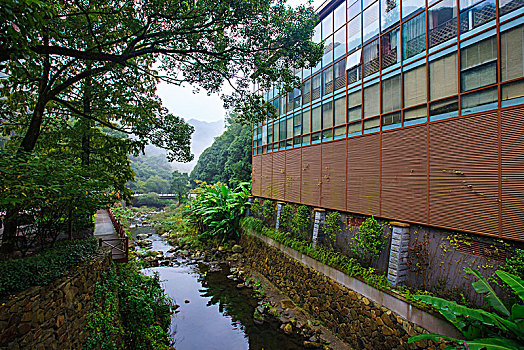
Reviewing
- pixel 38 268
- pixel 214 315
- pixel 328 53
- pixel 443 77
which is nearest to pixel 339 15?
pixel 328 53

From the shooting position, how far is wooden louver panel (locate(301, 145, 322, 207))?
10.6 meters

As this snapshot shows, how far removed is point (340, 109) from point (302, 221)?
4666 millimetres

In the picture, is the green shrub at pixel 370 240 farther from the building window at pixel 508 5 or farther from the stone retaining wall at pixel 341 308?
the building window at pixel 508 5

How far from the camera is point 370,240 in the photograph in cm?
767

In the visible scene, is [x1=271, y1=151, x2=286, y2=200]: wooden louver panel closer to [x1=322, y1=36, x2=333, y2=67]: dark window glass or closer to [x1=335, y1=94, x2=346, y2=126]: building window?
[x1=335, y1=94, x2=346, y2=126]: building window

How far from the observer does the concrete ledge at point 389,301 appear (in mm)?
5581

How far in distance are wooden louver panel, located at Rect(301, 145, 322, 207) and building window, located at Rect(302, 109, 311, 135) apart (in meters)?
0.80

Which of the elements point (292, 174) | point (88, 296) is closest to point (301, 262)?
point (292, 174)

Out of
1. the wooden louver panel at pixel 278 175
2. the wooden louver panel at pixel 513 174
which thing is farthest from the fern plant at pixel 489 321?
the wooden louver panel at pixel 278 175

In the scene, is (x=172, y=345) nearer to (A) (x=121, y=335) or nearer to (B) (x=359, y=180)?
(A) (x=121, y=335)

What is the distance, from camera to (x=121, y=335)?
20.4ft

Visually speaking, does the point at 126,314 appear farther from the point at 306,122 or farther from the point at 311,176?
the point at 306,122

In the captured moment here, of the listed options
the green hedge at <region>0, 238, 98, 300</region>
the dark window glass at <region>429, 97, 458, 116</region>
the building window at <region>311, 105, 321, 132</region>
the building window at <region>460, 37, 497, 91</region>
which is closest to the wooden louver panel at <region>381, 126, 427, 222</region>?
the dark window glass at <region>429, 97, 458, 116</region>

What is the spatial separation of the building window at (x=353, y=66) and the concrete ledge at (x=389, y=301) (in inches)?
257
